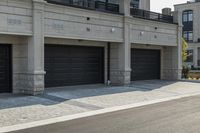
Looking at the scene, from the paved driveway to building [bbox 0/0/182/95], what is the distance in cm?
150

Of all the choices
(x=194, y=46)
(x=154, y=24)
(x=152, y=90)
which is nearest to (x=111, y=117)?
(x=152, y=90)

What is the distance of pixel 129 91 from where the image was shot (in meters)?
19.2

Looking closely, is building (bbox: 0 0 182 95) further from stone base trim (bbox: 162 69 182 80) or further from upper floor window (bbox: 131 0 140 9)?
upper floor window (bbox: 131 0 140 9)

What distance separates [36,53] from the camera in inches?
642

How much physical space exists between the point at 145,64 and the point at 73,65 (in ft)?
26.1

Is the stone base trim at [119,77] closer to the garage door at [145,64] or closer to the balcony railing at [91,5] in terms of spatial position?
the garage door at [145,64]

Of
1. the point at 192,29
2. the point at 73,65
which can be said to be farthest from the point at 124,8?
the point at 192,29

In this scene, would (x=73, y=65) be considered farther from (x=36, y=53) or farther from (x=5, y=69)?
(x=5, y=69)

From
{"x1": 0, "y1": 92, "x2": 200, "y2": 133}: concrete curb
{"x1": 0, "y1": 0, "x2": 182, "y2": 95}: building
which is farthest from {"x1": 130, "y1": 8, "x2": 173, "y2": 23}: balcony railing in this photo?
{"x1": 0, "y1": 92, "x2": 200, "y2": 133}: concrete curb

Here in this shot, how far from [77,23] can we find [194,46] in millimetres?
47131

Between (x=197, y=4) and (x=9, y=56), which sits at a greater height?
(x=197, y=4)

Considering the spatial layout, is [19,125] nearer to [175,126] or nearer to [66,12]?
[175,126]

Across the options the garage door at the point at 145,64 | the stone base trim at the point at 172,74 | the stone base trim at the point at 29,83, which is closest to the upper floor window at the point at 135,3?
the garage door at the point at 145,64

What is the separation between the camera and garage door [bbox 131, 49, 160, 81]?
82.8ft
